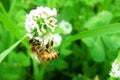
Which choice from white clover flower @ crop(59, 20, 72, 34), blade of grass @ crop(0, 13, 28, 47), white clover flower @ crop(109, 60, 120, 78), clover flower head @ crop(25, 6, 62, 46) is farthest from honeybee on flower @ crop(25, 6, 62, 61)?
white clover flower @ crop(59, 20, 72, 34)

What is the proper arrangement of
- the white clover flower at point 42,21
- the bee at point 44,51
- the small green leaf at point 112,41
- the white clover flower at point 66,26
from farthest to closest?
the white clover flower at point 66,26, the small green leaf at point 112,41, the bee at point 44,51, the white clover flower at point 42,21

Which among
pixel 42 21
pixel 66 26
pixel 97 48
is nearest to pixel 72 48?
pixel 66 26

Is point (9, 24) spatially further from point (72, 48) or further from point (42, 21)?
point (72, 48)

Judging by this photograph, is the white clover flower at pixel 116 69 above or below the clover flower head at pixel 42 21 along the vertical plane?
below

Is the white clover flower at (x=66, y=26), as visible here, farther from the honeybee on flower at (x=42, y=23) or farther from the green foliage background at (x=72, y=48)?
the honeybee on flower at (x=42, y=23)

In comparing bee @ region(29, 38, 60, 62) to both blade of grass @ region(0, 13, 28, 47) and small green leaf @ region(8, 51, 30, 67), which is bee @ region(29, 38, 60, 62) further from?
small green leaf @ region(8, 51, 30, 67)

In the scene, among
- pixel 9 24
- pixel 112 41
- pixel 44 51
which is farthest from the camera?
pixel 112 41

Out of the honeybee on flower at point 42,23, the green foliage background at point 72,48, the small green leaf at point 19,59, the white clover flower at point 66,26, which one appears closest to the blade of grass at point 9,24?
the green foliage background at point 72,48

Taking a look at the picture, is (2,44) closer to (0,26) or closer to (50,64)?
(0,26)

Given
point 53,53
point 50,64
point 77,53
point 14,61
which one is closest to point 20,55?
point 14,61
